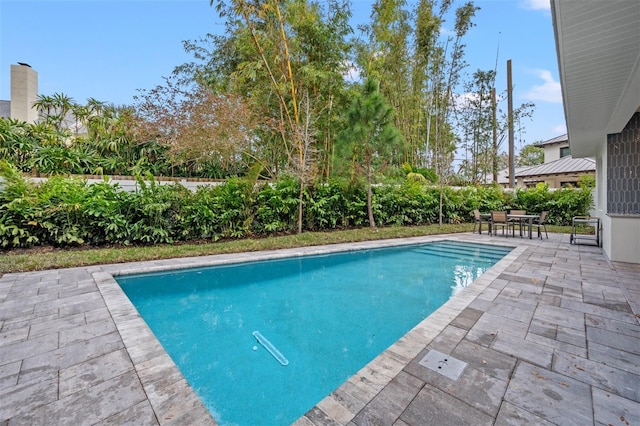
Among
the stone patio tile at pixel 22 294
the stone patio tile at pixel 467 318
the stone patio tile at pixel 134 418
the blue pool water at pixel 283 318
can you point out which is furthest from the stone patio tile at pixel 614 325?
the stone patio tile at pixel 22 294

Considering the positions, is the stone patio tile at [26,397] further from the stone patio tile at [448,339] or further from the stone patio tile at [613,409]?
the stone patio tile at [613,409]

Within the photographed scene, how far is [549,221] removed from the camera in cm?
1154

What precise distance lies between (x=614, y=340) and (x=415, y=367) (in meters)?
1.75

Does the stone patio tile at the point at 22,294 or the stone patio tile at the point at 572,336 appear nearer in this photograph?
the stone patio tile at the point at 572,336

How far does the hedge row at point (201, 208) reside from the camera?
5.70 m

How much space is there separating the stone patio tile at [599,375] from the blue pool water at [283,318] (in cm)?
Answer: 131

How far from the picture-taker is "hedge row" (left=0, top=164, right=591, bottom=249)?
18.7 ft

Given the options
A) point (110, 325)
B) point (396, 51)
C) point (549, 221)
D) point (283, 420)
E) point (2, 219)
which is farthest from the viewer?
point (549, 221)

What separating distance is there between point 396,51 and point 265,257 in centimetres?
913

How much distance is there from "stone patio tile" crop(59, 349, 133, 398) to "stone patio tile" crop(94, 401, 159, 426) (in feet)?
1.39

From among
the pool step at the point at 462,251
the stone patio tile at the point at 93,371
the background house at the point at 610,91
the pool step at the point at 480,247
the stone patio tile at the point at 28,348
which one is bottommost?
the stone patio tile at the point at 93,371

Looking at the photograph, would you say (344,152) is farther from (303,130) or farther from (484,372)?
(484,372)

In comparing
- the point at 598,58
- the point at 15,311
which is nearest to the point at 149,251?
the point at 15,311

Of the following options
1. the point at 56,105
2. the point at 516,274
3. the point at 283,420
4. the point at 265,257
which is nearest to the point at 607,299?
the point at 516,274
